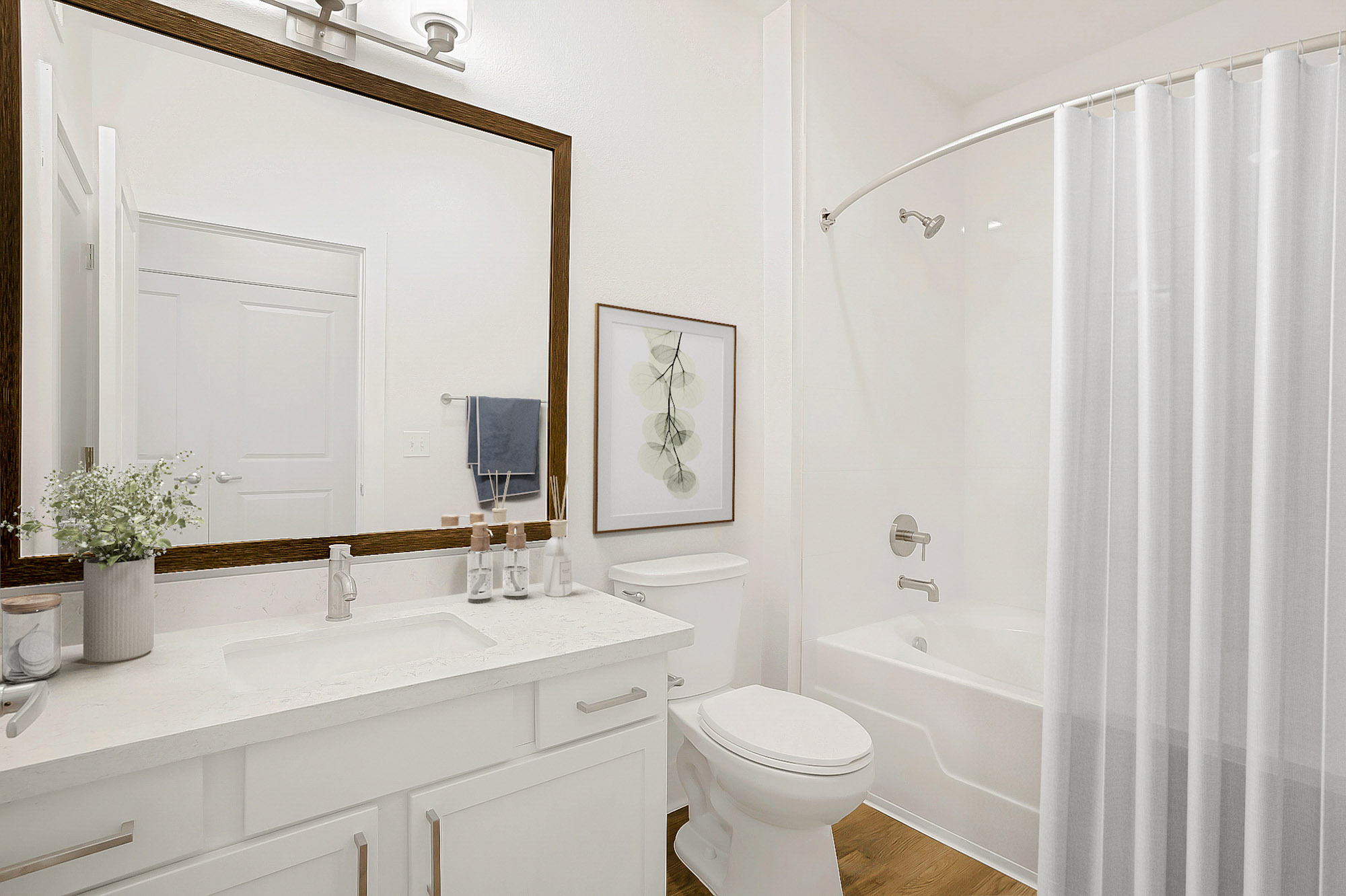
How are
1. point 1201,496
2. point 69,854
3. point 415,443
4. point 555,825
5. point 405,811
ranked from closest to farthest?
point 69,854, point 405,811, point 555,825, point 1201,496, point 415,443

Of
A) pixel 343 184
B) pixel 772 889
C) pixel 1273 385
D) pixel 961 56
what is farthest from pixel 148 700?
pixel 961 56

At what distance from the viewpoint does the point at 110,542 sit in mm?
1021

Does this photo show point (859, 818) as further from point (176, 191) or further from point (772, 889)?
point (176, 191)

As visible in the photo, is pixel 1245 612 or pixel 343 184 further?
pixel 343 184

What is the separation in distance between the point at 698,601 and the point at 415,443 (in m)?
0.89

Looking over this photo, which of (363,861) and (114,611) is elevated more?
(114,611)

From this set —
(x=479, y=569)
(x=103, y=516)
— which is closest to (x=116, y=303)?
(x=103, y=516)

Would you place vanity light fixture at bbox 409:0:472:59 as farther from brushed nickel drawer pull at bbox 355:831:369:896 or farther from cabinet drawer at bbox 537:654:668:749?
brushed nickel drawer pull at bbox 355:831:369:896

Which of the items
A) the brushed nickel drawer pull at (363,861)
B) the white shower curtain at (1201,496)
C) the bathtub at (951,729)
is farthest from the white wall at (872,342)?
the brushed nickel drawer pull at (363,861)

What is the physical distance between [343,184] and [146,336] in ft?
1.64

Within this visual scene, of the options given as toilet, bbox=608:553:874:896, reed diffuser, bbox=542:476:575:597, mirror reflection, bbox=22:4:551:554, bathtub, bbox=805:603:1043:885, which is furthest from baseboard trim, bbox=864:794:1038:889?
mirror reflection, bbox=22:4:551:554

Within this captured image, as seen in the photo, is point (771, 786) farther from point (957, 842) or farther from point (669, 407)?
point (669, 407)

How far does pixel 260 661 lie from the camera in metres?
1.17

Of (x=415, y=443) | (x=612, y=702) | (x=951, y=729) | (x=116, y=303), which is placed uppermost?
(x=116, y=303)
